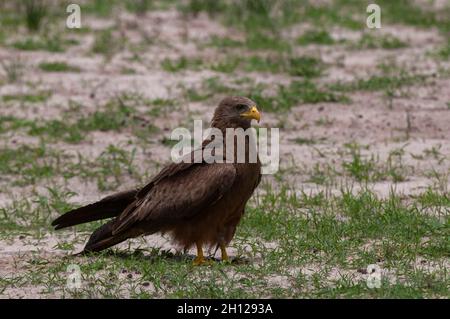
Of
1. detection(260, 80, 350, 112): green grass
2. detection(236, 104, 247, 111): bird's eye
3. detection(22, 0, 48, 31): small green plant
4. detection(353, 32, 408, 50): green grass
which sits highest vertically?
detection(22, 0, 48, 31): small green plant

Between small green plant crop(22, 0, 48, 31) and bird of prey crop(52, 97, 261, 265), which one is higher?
small green plant crop(22, 0, 48, 31)

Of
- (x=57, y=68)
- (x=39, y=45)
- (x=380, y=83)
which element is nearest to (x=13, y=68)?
(x=57, y=68)

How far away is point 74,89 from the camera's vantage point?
13.4 metres

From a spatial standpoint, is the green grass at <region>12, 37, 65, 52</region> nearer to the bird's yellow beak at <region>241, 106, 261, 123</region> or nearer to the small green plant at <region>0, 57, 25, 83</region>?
the small green plant at <region>0, 57, 25, 83</region>

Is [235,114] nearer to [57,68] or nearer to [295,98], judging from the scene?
[295,98]

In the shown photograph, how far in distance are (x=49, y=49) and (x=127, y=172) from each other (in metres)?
4.67

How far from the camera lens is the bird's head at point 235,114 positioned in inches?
315

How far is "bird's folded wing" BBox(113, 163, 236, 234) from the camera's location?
7.58 metres

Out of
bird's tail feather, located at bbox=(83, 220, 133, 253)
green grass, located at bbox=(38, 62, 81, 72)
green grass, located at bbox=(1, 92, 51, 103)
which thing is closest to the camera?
bird's tail feather, located at bbox=(83, 220, 133, 253)

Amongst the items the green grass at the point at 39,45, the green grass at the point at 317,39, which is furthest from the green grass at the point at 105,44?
the green grass at the point at 317,39

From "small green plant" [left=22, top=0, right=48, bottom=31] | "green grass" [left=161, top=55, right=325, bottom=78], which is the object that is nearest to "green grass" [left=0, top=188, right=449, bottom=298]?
"green grass" [left=161, top=55, right=325, bottom=78]

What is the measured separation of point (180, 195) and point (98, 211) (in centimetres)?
68

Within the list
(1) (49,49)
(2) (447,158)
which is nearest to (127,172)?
(2) (447,158)

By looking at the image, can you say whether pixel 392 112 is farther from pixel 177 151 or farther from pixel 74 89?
pixel 74 89
